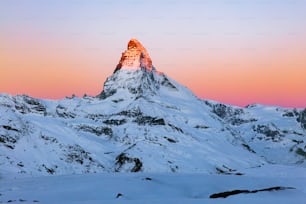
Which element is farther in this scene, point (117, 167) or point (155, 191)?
point (117, 167)

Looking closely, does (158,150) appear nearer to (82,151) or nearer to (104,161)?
(104,161)

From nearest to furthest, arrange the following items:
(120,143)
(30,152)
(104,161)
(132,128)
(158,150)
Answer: (30,152) → (104,161) → (158,150) → (120,143) → (132,128)

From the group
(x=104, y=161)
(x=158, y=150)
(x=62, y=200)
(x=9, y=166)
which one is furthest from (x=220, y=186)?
(x=158, y=150)

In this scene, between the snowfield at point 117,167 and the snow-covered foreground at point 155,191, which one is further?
the snowfield at point 117,167

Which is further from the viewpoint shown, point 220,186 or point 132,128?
point 132,128

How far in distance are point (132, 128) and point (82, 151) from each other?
2572 inches

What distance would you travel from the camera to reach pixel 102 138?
565 ft

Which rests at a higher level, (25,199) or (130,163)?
(25,199)

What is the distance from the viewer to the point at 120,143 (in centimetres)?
17038

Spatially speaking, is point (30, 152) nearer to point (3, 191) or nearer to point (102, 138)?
point (102, 138)

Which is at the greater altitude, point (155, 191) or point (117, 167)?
point (155, 191)

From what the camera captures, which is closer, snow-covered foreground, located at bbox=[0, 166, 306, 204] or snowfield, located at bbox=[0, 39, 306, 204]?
snow-covered foreground, located at bbox=[0, 166, 306, 204]

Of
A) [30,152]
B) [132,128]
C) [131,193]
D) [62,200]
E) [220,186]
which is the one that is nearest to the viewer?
[62,200]

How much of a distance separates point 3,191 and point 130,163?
12340 cm
